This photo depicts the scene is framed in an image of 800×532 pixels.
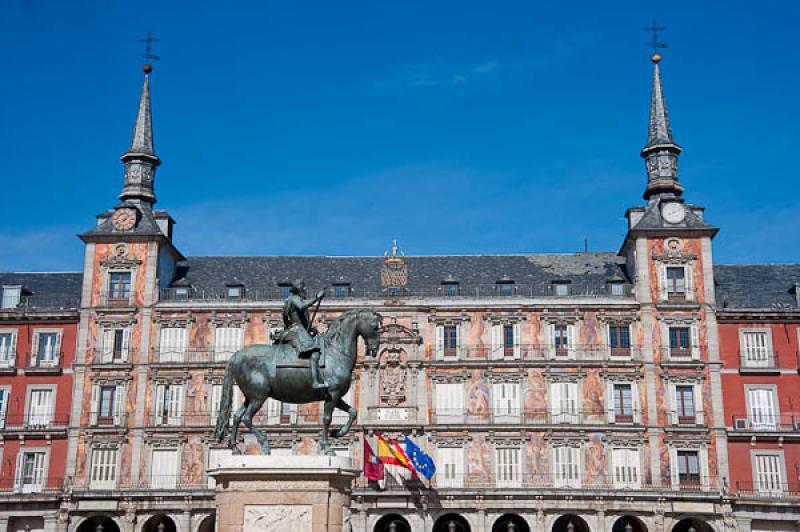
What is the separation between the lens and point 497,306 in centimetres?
6216

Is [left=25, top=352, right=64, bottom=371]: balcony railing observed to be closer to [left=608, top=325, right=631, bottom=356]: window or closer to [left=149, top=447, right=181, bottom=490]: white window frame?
[left=149, top=447, right=181, bottom=490]: white window frame

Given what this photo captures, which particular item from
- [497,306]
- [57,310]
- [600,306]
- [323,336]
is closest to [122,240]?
[57,310]

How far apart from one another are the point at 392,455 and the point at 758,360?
22.6m

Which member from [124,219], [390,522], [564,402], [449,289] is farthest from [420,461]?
[124,219]

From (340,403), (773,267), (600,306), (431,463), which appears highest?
(773,267)

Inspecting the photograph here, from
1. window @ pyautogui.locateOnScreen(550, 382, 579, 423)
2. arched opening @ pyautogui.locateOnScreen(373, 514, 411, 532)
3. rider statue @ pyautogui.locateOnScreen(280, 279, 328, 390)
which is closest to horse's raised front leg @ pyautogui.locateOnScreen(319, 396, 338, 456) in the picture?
rider statue @ pyautogui.locateOnScreen(280, 279, 328, 390)

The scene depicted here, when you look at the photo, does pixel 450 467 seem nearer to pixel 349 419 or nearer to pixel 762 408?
pixel 762 408

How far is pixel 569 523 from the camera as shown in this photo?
2313 inches

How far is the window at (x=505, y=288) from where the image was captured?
6375cm

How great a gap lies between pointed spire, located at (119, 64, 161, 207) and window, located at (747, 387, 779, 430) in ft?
130

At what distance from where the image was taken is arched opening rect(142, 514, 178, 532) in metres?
59.9

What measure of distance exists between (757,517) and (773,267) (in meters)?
17.6

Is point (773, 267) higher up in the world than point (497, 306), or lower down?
higher up

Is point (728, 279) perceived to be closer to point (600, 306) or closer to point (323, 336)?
point (600, 306)
